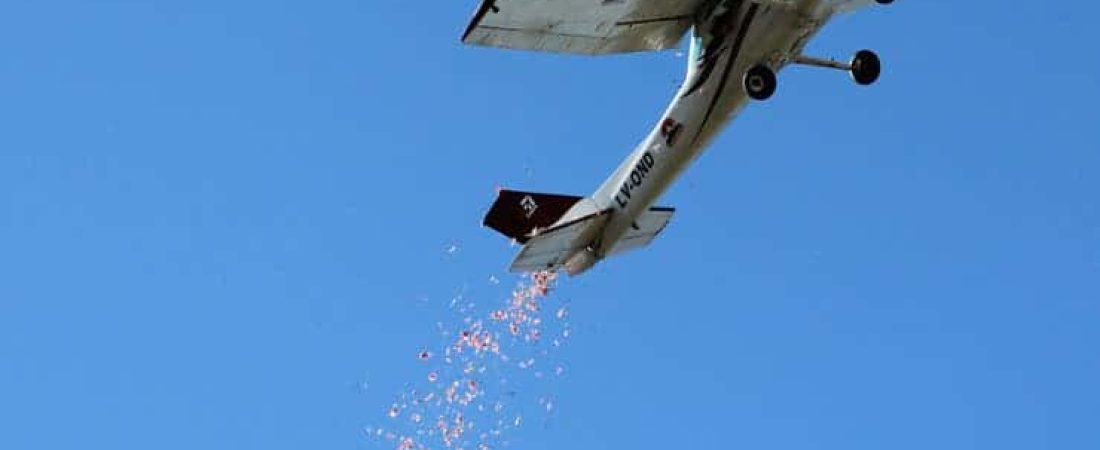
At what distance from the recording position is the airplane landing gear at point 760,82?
2988 cm

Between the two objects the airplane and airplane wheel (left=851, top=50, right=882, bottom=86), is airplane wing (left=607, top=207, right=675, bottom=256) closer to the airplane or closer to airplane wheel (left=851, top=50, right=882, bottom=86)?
the airplane

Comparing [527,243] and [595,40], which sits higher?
[595,40]

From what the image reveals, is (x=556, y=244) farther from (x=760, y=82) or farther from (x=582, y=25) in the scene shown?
(x=760, y=82)

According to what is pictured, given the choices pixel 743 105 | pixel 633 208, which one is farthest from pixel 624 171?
pixel 743 105

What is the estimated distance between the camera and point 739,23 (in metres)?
30.3

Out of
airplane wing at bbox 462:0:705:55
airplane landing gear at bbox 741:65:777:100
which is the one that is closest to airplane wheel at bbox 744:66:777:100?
airplane landing gear at bbox 741:65:777:100

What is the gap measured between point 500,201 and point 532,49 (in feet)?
10.2

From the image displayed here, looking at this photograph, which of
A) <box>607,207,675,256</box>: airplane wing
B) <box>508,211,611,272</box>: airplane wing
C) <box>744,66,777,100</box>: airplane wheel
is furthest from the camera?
<box>607,207,675,256</box>: airplane wing

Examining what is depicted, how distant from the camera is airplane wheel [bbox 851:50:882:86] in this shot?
30.7 m

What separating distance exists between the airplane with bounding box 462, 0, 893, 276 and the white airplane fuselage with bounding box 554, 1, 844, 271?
15mm

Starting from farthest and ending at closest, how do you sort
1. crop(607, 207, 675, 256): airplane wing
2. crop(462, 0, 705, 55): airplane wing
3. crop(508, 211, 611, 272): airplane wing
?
1. crop(607, 207, 675, 256): airplane wing
2. crop(508, 211, 611, 272): airplane wing
3. crop(462, 0, 705, 55): airplane wing

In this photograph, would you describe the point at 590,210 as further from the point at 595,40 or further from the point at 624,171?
the point at 595,40

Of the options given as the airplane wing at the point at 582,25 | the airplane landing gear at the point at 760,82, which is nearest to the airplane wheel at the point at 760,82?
the airplane landing gear at the point at 760,82

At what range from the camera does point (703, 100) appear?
31.0 meters
